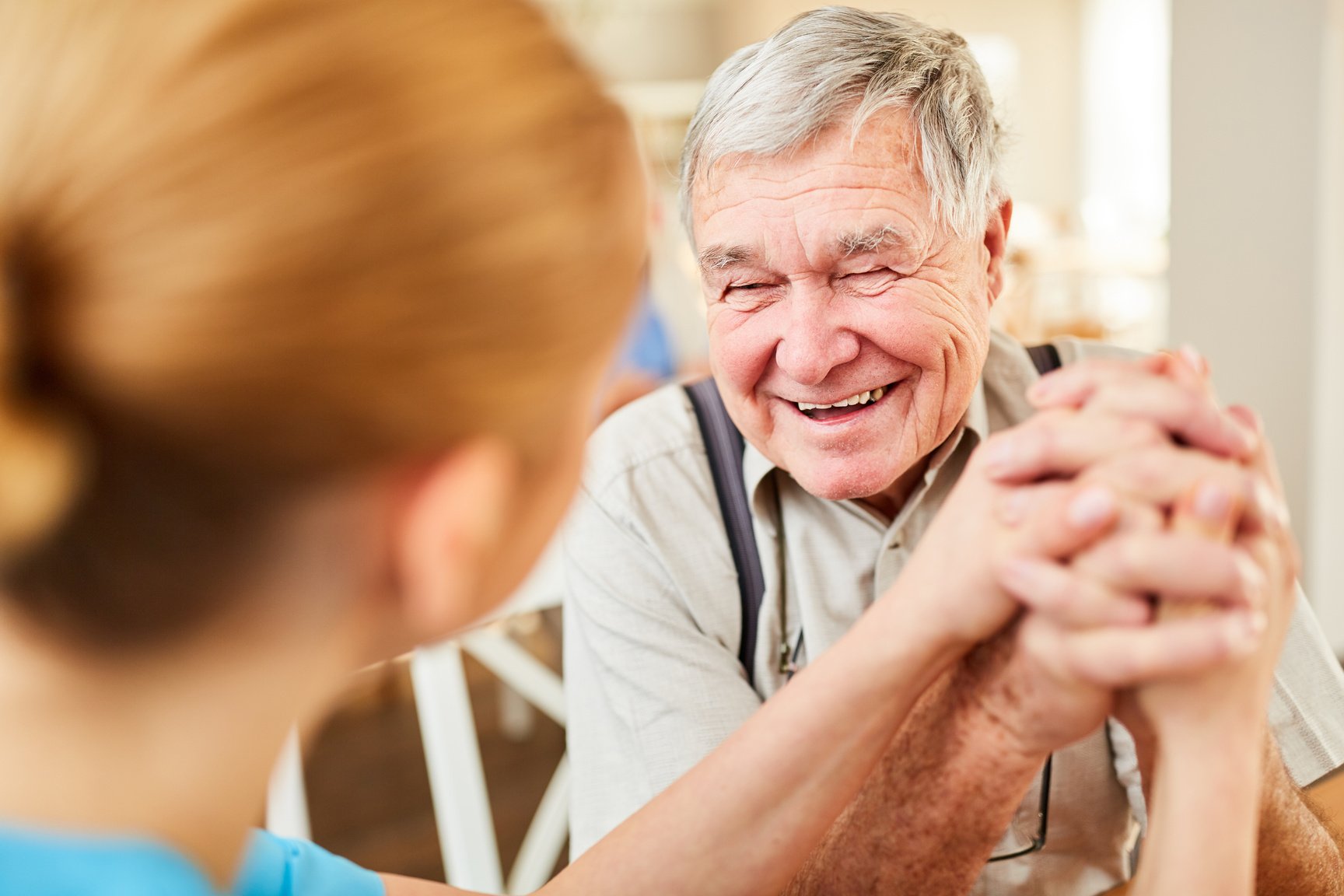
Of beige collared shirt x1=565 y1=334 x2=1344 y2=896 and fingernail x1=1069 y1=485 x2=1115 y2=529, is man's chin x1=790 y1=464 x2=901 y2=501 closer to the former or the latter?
beige collared shirt x1=565 y1=334 x2=1344 y2=896

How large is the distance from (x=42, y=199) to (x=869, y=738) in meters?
0.67

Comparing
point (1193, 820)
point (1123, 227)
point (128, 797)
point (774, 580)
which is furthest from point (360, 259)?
point (1123, 227)

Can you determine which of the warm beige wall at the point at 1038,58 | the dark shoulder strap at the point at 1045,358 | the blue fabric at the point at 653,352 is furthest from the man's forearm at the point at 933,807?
the warm beige wall at the point at 1038,58

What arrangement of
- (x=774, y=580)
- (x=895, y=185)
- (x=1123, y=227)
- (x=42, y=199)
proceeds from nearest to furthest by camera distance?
(x=42, y=199)
(x=895, y=185)
(x=774, y=580)
(x=1123, y=227)

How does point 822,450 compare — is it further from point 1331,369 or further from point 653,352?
point 1331,369

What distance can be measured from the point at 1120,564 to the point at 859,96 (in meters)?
0.61

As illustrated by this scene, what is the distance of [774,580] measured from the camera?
4.22ft

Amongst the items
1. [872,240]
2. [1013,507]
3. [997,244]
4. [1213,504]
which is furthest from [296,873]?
[997,244]

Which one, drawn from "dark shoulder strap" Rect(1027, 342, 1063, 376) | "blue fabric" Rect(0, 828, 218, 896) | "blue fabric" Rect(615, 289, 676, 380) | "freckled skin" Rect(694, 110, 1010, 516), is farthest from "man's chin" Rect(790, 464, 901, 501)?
"blue fabric" Rect(615, 289, 676, 380)

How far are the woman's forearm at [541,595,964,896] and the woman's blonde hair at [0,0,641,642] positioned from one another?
438mm

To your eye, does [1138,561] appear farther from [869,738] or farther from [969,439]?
[969,439]

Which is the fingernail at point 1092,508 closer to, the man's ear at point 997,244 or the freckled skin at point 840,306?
the freckled skin at point 840,306

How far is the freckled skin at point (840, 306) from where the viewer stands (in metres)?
1.15

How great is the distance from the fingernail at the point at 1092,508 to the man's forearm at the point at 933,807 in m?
0.22
